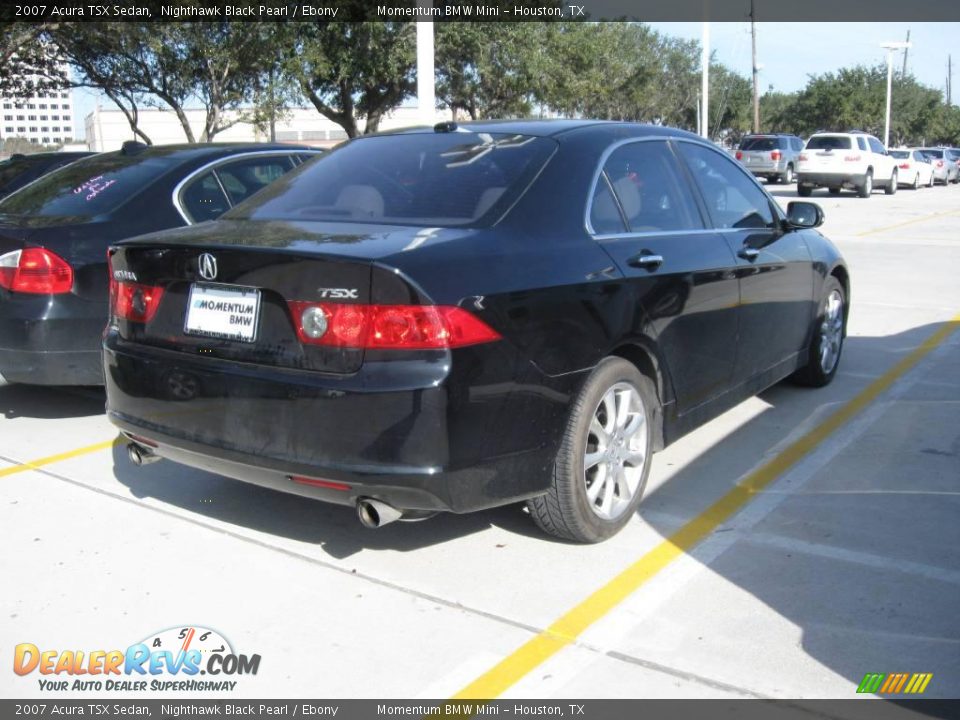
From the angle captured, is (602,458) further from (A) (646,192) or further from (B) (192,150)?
(B) (192,150)

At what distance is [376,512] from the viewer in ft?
11.6

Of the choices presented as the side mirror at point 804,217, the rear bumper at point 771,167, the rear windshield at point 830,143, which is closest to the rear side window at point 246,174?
the side mirror at point 804,217

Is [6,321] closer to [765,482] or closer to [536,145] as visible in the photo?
[536,145]

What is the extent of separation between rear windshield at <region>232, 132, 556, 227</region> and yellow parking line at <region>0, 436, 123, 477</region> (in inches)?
70.5

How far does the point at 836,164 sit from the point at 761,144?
6666mm

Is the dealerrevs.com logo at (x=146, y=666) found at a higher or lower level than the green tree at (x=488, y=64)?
lower

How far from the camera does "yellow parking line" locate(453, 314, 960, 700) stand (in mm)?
3221

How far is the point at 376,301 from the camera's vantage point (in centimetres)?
341

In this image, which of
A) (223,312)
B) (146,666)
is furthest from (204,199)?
(146,666)

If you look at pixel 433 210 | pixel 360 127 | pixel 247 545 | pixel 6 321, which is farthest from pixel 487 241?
pixel 360 127

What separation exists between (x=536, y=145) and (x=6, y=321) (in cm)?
315

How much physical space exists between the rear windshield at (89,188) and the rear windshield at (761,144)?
33356 millimetres

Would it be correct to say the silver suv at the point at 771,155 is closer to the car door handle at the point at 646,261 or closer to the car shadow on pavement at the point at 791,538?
the car shadow on pavement at the point at 791,538

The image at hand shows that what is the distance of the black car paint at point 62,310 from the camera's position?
5.56 m
